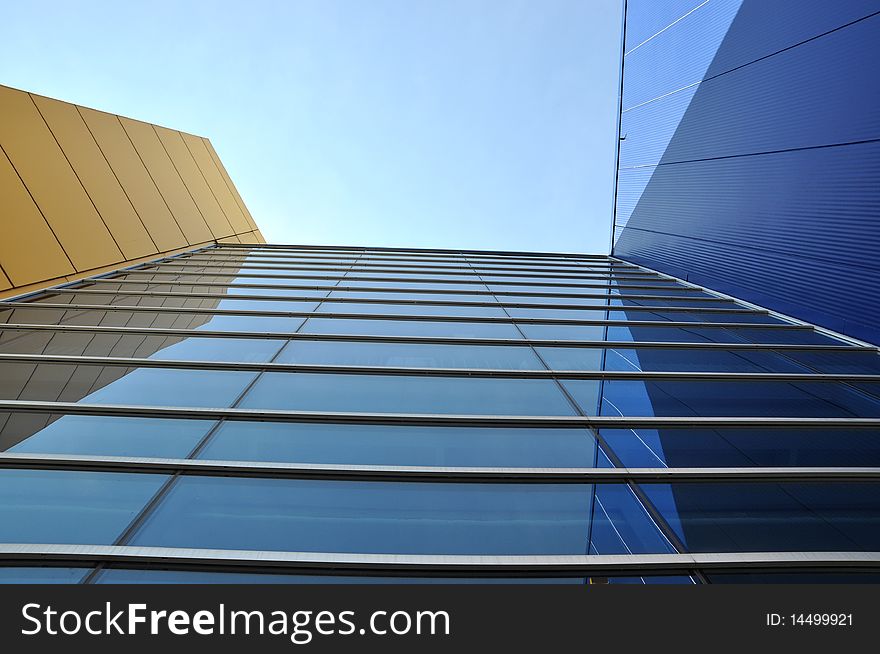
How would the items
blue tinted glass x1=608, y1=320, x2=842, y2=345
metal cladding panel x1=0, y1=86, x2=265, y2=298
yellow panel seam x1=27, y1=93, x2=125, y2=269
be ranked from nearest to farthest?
blue tinted glass x1=608, y1=320, x2=842, y2=345
metal cladding panel x1=0, y1=86, x2=265, y2=298
yellow panel seam x1=27, y1=93, x2=125, y2=269

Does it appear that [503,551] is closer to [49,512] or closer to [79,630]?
[79,630]

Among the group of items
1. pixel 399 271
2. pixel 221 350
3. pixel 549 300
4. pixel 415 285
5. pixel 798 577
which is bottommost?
pixel 798 577

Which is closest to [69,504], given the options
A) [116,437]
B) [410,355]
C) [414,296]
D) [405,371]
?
[116,437]

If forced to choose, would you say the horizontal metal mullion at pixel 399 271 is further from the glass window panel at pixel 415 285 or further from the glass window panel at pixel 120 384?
the glass window panel at pixel 120 384

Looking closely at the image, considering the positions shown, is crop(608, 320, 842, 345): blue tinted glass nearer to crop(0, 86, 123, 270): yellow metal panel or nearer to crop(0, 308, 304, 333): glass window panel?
crop(0, 308, 304, 333): glass window panel

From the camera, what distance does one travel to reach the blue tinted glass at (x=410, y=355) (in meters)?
6.42

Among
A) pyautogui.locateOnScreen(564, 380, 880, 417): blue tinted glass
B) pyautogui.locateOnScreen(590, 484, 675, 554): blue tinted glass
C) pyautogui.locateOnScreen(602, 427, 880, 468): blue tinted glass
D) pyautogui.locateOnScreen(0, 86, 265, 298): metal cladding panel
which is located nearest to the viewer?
pyautogui.locateOnScreen(590, 484, 675, 554): blue tinted glass

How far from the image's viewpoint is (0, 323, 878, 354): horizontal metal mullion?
23.3 ft

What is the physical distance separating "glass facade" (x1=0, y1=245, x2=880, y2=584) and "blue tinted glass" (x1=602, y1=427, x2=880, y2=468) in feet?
0.07

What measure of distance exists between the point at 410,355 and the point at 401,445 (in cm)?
217

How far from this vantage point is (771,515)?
3926 mm

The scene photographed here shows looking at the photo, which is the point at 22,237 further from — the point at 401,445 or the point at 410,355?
the point at 401,445

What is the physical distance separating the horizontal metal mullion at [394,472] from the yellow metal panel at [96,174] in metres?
7.17

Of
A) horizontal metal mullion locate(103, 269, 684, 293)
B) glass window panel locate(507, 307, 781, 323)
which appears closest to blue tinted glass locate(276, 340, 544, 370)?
glass window panel locate(507, 307, 781, 323)
